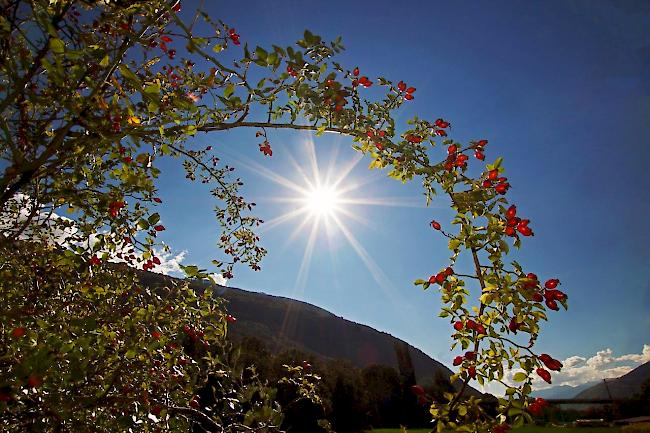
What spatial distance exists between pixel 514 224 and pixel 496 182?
29 centimetres

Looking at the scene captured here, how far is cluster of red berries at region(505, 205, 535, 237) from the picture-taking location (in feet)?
5.97

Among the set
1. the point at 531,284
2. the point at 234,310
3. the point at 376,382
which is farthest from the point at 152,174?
the point at 234,310

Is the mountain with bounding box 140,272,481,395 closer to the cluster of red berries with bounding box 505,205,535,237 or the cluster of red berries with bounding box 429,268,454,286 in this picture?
the cluster of red berries with bounding box 429,268,454,286

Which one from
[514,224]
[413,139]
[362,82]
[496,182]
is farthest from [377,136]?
[514,224]

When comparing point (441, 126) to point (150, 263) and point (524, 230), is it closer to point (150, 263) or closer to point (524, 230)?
point (524, 230)

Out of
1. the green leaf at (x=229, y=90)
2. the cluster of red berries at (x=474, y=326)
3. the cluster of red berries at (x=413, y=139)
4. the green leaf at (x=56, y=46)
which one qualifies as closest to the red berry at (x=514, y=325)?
the cluster of red berries at (x=474, y=326)

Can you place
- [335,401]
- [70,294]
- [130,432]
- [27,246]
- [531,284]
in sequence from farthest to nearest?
[335,401], [27,246], [70,294], [130,432], [531,284]

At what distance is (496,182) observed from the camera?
2002mm

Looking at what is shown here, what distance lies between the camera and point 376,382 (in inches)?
1596

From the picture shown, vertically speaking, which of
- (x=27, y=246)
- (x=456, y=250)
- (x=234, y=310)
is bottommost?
(x=456, y=250)

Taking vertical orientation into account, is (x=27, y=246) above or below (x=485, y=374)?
above

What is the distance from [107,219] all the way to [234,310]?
11911 centimetres

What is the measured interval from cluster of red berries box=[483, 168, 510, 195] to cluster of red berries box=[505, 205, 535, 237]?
0.14m

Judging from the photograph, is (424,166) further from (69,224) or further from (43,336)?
(69,224)
